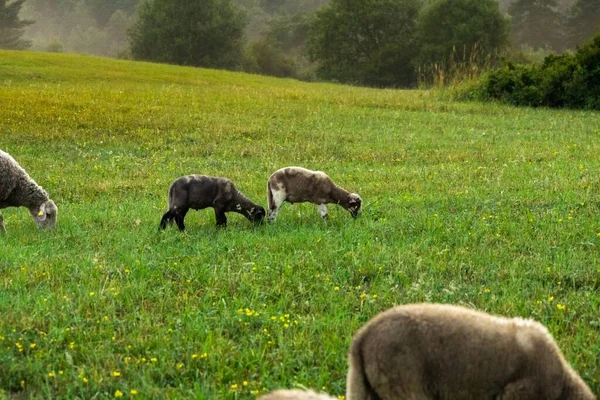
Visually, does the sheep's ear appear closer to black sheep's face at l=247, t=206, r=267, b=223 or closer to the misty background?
black sheep's face at l=247, t=206, r=267, b=223

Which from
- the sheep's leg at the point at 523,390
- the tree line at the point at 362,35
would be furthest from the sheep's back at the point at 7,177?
the tree line at the point at 362,35

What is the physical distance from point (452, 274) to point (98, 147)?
44.8 feet

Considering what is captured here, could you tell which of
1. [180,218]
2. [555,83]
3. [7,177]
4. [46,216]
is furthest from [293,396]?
[555,83]

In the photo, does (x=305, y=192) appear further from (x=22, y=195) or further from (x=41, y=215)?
(x=22, y=195)

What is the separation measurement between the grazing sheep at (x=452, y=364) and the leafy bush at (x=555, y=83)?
83.0 ft

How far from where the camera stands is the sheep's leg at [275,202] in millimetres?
10766

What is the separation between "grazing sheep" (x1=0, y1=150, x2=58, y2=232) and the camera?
447 inches

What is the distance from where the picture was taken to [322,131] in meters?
21.2

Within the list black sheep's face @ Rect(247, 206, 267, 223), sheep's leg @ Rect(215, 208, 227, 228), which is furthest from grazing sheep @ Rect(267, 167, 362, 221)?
sheep's leg @ Rect(215, 208, 227, 228)

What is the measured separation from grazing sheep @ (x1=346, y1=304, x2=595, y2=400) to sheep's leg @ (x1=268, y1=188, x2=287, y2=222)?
6.45 meters

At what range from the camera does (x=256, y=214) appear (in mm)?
10750

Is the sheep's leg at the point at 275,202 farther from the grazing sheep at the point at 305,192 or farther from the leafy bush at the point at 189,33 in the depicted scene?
the leafy bush at the point at 189,33

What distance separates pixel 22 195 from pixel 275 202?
4407mm

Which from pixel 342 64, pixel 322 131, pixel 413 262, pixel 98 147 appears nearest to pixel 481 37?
pixel 342 64
